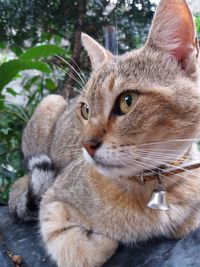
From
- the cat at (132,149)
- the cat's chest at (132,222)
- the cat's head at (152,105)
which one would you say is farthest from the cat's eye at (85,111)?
the cat's chest at (132,222)

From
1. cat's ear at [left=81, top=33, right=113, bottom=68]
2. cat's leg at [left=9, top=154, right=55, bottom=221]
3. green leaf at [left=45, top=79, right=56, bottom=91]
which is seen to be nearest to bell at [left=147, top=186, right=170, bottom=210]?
cat's ear at [left=81, top=33, right=113, bottom=68]

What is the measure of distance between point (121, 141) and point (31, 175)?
2.78 ft

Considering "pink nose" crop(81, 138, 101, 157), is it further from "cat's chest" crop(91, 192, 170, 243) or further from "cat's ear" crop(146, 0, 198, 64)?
"cat's ear" crop(146, 0, 198, 64)

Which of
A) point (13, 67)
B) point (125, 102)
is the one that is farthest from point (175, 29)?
point (13, 67)

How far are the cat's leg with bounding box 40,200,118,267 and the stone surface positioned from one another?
0.07 meters

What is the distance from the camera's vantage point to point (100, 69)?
1555 millimetres

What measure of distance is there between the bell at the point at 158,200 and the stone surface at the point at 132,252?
0.16 metres

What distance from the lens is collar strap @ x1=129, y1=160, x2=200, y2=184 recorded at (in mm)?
1368

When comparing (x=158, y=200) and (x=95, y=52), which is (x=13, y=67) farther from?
(x=158, y=200)

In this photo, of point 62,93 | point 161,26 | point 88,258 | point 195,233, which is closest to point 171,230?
point 195,233

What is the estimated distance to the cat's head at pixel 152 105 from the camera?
127 centimetres

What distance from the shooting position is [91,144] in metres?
1.29

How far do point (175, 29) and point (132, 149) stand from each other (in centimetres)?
42

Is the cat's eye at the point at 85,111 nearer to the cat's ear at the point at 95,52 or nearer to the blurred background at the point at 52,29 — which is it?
the cat's ear at the point at 95,52
